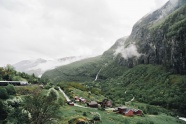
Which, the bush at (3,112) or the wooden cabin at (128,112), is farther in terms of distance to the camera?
the wooden cabin at (128,112)

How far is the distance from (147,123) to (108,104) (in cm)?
3501

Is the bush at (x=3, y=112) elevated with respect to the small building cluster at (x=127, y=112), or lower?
elevated

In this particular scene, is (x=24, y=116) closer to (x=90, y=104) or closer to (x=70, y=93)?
(x=90, y=104)

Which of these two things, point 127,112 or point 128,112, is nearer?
point 127,112

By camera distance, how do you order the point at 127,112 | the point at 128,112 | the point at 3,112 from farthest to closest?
the point at 128,112, the point at 127,112, the point at 3,112

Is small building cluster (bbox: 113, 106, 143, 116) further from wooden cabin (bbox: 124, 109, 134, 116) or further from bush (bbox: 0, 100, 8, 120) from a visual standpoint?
bush (bbox: 0, 100, 8, 120)

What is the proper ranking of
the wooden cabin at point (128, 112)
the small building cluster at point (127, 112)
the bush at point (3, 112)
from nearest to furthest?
the bush at point (3, 112), the wooden cabin at point (128, 112), the small building cluster at point (127, 112)

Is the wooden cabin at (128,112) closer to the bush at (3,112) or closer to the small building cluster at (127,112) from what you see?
the small building cluster at (127,112)

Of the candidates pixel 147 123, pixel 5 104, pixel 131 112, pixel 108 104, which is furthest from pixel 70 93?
pixel 5 104

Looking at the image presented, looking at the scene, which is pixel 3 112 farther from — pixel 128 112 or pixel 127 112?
pixel 128 112

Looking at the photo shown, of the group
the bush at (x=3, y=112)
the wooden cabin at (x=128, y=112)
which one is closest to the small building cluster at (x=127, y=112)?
the wooden cabin at (x=128, y=112)

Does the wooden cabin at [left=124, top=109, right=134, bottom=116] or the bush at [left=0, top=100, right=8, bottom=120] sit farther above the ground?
the bush at [left=0, top=100, right=8, bottom=120]

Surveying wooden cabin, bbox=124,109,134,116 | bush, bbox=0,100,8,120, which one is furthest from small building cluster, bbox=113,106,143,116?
bush, bbox=0,100,8,120

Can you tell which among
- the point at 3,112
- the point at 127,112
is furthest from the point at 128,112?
the point at 3,112
